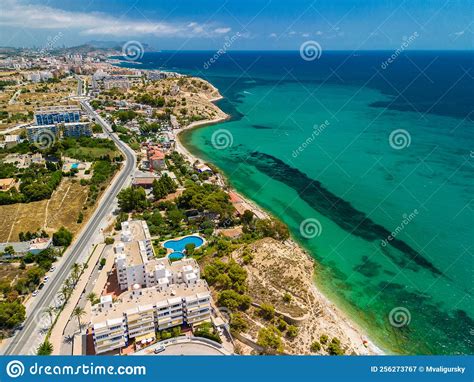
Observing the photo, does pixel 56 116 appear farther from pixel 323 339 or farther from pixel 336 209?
pixel 323 339

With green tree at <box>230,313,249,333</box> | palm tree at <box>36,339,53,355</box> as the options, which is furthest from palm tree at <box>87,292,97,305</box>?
green tree at <box>230,313,249,333</box>

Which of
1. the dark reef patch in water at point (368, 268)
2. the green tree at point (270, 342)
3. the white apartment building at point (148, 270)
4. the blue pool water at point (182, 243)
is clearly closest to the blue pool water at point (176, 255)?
the blue pool water at point (182, 243)

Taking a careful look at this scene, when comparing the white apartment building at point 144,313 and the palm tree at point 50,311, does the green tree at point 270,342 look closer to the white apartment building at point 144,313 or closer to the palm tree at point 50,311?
the white apartment building at point 144,313

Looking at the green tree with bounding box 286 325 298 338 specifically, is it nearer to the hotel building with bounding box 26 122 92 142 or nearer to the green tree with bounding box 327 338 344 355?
the green tree with bounding box 327 338 344 355

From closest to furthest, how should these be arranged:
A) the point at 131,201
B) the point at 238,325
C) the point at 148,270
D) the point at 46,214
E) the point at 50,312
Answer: the point at 238,325 < the point at 50,312 < the point at 148,270 < the point at 46,214 < the point at 131,201

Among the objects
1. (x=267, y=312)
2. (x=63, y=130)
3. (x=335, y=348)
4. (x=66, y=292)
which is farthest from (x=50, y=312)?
(x=63, y=130)

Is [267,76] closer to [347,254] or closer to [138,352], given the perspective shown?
[347,254]

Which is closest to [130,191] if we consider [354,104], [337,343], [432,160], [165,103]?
[337,343]
